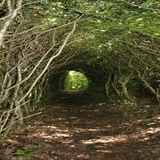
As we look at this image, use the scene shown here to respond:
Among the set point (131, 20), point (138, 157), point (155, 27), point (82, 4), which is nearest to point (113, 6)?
point (82, 4)

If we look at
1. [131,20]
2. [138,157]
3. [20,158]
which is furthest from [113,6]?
[20,158]

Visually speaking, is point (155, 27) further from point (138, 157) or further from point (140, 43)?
point (138, 157)

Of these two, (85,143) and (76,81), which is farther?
(76,81)

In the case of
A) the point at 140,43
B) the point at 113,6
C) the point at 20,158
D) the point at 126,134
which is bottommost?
the point at 126,134

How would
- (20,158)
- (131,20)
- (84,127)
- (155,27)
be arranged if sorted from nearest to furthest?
(20,158)
(131,20)
(155,27)
(84,127)

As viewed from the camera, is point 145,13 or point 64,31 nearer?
point 145,13

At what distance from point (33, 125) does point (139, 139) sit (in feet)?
11.4

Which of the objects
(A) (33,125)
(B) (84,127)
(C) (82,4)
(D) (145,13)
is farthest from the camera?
→ (B) (84,127)

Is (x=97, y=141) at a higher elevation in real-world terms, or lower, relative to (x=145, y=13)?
lower

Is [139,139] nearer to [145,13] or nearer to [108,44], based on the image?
[145,13]

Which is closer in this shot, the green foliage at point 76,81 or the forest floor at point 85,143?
the forest floor at point 85,143

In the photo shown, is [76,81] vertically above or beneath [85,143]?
above

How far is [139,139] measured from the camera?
5945mm

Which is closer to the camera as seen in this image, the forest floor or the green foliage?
the forest floor
